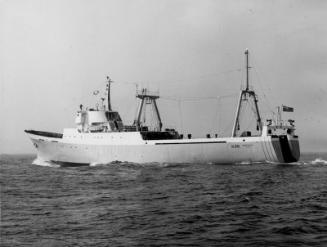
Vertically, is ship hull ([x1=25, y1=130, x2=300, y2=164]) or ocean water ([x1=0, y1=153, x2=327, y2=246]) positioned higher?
ship hull ([x1=25, y1=130, x2=300, y2=164])

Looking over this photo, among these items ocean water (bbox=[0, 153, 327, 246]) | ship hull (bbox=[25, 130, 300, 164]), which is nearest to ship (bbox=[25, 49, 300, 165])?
ship hull (bbox=[25, 130, 300, 164])

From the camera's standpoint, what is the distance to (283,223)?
47.9 ft

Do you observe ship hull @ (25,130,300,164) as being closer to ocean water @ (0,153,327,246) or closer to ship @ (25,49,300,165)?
ship @ (25,49,300,165)

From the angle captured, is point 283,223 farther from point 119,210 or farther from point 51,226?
point 51,226

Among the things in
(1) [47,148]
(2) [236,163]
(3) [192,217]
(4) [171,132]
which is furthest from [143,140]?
(3) [192,217]

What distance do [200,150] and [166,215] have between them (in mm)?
30519

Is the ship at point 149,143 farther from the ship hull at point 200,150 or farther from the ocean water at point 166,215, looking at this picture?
the ocean water at point 166,215

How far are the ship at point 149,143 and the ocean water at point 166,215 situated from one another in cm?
1966

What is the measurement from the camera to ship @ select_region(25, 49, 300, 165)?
45812 mm

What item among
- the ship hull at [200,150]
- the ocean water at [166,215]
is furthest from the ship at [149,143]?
the ocean water at [166,215]

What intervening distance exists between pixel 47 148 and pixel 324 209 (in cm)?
4359

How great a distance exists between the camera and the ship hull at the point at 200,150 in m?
45.6

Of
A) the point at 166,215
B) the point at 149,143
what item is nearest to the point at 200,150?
the point at 149,143

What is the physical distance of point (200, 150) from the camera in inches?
1825
